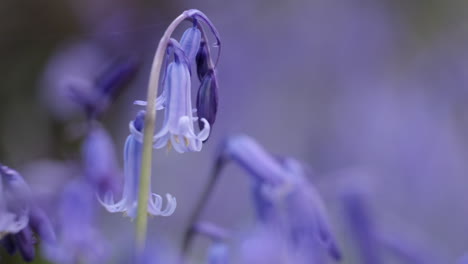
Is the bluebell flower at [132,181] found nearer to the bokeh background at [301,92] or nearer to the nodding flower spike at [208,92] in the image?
the nodding flower spike at [208,92]

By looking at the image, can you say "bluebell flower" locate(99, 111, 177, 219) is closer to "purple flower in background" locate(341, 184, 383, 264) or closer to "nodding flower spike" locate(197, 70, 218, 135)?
"nodding flower spike" locate(197, 70, 218, 135)

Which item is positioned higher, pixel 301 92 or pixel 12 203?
pixel 301 92

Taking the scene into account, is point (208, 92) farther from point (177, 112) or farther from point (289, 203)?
point (289, 203)

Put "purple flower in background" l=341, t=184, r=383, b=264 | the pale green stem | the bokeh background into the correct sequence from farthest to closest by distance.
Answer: the bokeh background
"purple flower in background" l=341, t=184, r=383, b=264
the pale green stem

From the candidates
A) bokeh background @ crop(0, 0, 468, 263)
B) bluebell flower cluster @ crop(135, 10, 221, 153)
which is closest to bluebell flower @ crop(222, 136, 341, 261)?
bluebell flower cluster @ crop(135, 10, 221, 153)

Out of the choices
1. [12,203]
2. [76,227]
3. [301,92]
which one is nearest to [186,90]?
[12,203]

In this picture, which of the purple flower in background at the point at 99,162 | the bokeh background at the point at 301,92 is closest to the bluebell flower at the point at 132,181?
the purple flower in background at the point at 99,162

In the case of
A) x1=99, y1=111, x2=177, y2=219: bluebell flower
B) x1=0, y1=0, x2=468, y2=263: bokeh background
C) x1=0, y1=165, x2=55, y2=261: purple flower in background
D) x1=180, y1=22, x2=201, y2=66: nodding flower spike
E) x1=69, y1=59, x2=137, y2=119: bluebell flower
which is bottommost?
x1=0, y1=165, x2=55, y2=261: purple flower in background
